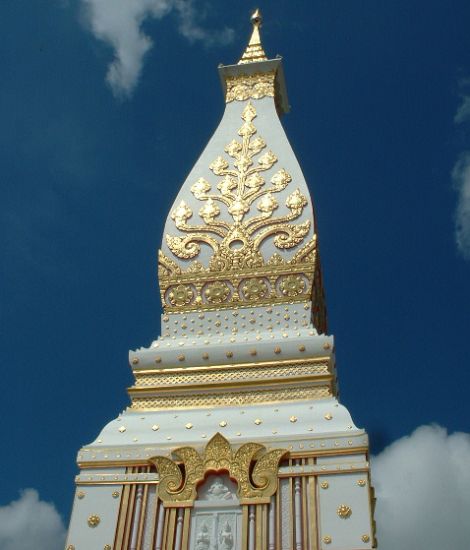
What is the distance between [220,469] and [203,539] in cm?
72

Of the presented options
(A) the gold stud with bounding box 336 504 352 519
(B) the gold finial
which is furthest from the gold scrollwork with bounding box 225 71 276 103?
(A) the gold stud with bounding box 336 504 352 519

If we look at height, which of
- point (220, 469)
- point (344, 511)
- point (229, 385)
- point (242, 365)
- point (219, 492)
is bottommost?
point (344, 511)

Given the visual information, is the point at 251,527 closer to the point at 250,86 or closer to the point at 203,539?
the point at 203,539

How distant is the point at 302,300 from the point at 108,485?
3.30m

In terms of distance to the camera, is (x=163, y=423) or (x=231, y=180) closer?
(x=163, y=423)

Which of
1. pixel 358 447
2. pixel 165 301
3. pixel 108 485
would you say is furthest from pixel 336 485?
pixel 165 301

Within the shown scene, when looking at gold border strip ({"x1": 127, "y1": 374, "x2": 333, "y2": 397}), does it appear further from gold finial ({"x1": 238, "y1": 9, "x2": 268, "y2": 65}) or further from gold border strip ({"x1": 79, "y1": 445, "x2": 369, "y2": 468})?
gold finial ({"x1": 238, "y1": 9, "x2": 268, "y2": 65})

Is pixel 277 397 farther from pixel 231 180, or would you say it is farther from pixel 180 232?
pixel 231 180

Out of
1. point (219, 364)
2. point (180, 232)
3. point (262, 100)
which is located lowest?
point (219, 364)

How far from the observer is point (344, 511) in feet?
24.7

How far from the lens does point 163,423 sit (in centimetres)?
872

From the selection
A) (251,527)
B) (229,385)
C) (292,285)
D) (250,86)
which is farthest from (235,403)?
(250,86)

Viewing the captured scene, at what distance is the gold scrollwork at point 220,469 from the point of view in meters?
7.91

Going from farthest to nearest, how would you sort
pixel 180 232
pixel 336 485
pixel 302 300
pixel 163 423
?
pixel 180 232 → pixel 302 300 → pixel 163 423 → pixel 336 485
